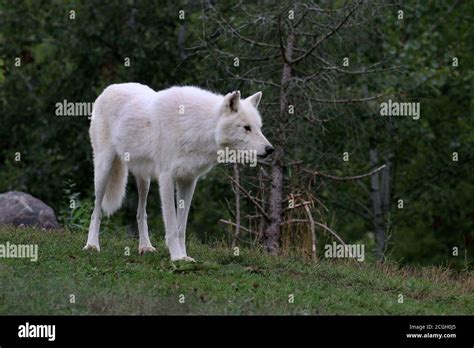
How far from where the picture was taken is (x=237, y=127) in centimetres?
975

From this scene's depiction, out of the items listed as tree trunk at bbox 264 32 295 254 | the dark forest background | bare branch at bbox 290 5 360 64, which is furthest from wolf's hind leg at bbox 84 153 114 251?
the dark forest background

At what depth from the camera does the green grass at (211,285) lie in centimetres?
823

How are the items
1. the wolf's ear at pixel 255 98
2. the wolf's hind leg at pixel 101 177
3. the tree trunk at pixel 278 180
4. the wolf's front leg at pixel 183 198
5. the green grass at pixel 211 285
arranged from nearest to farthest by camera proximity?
the green grass at pixel 211 285
the wolf's ear at pixel 255 98
the wolf's front leg at pixel 183 198
the wolf's hind leg at pixel 101 177
the tree trunk at pixel 278 180

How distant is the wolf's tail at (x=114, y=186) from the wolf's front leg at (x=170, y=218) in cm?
124

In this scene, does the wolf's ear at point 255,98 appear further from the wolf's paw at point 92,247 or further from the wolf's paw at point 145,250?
the wolf's paw at point 92,247

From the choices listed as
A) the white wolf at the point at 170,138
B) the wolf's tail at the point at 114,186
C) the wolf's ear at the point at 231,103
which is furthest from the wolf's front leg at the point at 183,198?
the wolf's tail at the point at 114,186

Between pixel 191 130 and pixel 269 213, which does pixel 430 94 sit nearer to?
pixel 269 213

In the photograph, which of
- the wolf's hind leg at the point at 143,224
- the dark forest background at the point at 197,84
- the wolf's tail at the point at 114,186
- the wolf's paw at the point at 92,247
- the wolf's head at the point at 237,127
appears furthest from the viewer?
the dark forest background at the point at 197,84

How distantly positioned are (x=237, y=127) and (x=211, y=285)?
1.71m

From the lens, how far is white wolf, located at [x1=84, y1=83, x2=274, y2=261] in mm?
9805
